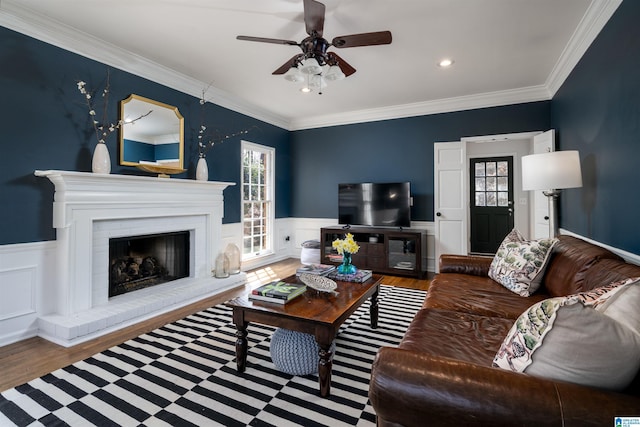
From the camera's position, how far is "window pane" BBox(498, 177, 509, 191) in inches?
256

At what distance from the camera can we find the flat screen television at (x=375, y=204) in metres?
4.80

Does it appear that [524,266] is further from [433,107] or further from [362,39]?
[433,107]

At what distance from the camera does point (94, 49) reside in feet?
9.63

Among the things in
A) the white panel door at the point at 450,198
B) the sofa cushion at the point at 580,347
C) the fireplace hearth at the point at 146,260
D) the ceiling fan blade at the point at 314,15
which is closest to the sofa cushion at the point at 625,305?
the sofa cushion at the point at 580,347

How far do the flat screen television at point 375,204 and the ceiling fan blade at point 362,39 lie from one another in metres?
2.82

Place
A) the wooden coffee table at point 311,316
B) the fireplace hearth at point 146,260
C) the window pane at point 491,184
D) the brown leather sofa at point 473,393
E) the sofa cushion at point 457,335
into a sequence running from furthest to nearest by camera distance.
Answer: the window pane at point 491,184
the fireplace hearth at point 146,260
the wooden coffee table at point 311,316
the sofa cushion at point 457,335
the brown leather sofa at point 473,393

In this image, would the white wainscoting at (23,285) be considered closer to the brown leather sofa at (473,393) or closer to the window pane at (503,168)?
the brown leather sofa at (473,393)

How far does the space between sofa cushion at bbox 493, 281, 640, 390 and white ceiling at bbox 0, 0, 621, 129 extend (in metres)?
2.41

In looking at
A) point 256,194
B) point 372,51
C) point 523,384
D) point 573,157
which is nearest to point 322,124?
point 256,194

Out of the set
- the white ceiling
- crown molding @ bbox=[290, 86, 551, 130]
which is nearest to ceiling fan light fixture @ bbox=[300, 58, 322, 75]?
the white ceiling

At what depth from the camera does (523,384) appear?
2.94 ft

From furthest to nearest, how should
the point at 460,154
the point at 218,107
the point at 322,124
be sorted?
1. the point at 322,124
2. the point at 460,154
3. the point at 218,107

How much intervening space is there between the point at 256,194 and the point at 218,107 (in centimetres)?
156

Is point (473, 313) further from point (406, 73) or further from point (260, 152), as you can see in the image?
point (260, 152)
